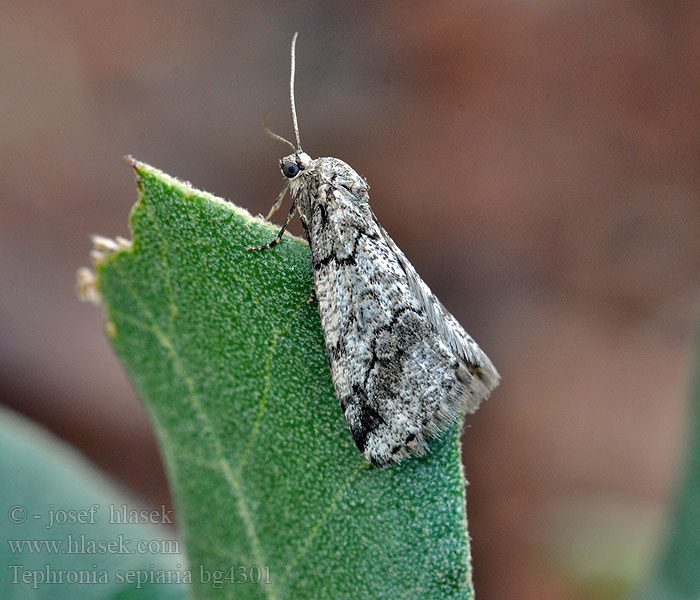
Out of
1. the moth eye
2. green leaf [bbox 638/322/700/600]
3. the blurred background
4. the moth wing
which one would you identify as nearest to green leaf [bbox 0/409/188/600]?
the moth wing

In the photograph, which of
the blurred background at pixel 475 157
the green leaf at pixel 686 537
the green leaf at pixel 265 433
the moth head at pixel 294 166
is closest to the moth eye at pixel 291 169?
the moth head at pixel 294 166

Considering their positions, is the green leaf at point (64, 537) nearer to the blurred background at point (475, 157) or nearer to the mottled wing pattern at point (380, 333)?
the mottled wing pattern at point (380, 333)

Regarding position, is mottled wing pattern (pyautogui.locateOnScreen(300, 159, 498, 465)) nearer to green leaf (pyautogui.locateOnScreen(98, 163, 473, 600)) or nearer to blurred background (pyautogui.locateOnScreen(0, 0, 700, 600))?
green leaf (pyautogui.locateOnScreen(98, 163, 473, 600))

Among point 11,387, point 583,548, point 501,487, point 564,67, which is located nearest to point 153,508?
point 11,387

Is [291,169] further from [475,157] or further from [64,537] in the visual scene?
[475,157]

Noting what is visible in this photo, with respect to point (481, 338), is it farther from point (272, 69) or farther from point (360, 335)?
point (360, 335)

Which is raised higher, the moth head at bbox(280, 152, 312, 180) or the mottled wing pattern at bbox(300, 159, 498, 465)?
the moth head at bbox(280, 152, 312, 180)

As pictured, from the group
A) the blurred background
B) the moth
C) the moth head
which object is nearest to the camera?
the moth
